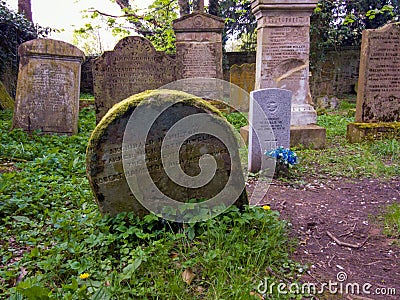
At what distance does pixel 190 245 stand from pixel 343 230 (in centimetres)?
143

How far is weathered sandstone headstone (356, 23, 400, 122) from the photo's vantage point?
605 cm

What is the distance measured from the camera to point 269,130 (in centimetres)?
493

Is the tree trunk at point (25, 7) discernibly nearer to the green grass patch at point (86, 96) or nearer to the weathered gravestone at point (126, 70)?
the green grass patch at point (86, 96)

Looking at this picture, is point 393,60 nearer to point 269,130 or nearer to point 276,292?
point 269,130

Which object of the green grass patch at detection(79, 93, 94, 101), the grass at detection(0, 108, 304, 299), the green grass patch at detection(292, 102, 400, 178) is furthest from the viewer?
the green grass patch at detection(79, 93, 94, 101)

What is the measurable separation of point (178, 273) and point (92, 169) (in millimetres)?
1103

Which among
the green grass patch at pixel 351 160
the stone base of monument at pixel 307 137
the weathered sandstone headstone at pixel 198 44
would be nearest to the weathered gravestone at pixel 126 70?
the weathered sandstone headstone at pixel 198 44

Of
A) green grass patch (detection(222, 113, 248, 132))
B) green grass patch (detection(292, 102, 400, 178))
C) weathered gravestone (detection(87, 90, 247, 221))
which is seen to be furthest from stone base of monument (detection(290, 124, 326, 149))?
weathered gravestone (detection(87, 90, 247, 221))

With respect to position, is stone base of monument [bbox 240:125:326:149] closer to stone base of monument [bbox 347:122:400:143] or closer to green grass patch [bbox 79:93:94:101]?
stone base of monument [bbox 347:122:400:143]

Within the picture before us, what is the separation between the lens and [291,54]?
6113mm

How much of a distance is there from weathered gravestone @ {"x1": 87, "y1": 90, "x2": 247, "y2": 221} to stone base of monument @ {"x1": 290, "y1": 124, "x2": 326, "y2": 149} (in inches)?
138

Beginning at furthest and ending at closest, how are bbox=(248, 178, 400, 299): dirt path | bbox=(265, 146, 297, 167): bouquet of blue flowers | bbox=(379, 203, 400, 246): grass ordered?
bbox=(265, 146, 297, 167): bouquet of blue flowers → bbox=(379, 203, 400, 246): grass → bbox=(248, 178, 400, 299): dirt path

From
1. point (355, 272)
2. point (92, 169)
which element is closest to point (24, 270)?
point (92, 169)

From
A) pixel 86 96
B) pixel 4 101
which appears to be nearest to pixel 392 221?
pixel 4 101
